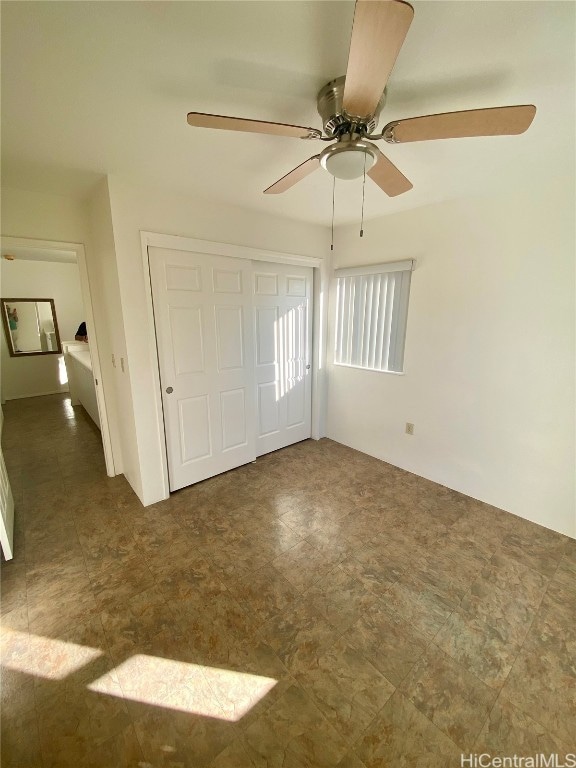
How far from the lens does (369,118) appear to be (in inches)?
44.5

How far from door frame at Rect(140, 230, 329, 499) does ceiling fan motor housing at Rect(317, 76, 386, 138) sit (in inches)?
56.5

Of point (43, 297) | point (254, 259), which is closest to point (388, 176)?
point (254, 259)

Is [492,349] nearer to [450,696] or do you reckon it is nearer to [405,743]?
[450,696]

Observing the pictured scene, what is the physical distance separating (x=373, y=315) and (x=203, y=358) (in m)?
1.80

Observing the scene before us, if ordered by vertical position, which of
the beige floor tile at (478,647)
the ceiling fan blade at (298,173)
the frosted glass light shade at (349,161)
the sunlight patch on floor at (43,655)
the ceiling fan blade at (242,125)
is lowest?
the beige floor tile at (478,647)

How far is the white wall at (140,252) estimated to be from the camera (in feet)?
6.86

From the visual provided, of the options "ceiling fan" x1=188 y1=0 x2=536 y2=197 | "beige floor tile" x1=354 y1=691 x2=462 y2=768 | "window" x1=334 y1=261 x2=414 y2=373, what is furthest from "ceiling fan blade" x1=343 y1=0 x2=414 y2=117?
"beige floor tile" x1=354 y1=691 x2=462 y2=768

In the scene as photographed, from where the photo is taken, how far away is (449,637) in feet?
4.87

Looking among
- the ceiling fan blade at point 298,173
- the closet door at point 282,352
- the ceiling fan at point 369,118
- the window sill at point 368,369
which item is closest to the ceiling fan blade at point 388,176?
the ceiling fan at point 369,118

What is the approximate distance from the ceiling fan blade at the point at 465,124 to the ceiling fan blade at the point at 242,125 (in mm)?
328

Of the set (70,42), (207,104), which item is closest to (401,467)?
(207,104)

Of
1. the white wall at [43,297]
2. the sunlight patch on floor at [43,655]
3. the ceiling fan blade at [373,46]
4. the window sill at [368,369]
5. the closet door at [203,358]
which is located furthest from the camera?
the white wall at [43,297]

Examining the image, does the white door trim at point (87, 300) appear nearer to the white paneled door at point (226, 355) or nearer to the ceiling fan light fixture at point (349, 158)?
the white paneled door at point (226, 355)

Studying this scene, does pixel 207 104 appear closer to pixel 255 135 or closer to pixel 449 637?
pixel 255 135
